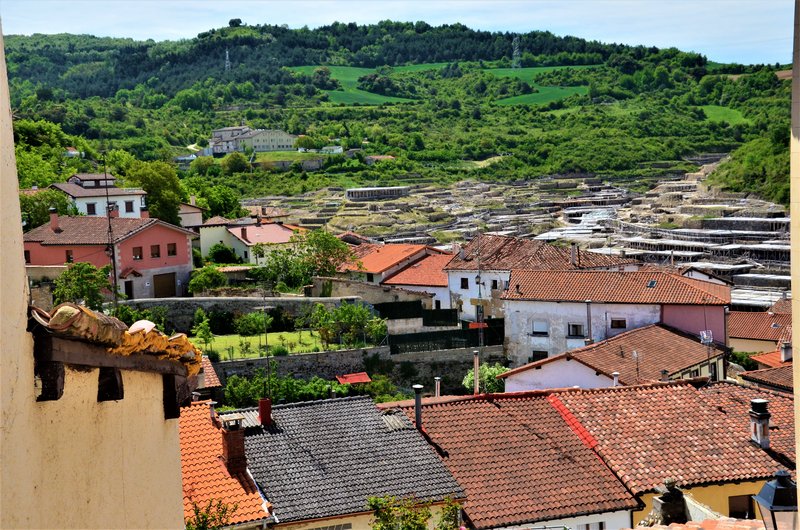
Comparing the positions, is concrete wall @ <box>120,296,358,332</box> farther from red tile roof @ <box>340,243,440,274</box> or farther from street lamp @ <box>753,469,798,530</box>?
street lamp @ <box>753,469,798,530</box>

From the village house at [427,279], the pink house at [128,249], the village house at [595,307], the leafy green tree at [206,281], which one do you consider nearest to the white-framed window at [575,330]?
the village house at [595,307]

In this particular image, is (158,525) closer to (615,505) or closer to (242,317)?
(615,505)

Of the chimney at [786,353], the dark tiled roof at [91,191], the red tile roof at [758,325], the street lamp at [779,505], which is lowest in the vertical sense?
the red tile roof at [758,325]

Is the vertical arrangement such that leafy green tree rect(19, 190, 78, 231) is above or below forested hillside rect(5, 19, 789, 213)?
below

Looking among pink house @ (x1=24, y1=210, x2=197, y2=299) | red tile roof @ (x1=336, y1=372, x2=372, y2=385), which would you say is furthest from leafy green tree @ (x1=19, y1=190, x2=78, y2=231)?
red tile roof @ (x1=336, y1=372, x2=372, y2=385)

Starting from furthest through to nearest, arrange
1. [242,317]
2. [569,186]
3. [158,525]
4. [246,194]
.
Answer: [569,186] → [246,194] → [242,317] → [158,525]

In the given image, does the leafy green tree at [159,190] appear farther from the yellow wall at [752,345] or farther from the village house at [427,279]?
the yellow wall at [752,345]

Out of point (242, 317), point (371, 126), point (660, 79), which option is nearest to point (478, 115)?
point (371, 126)
